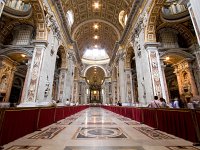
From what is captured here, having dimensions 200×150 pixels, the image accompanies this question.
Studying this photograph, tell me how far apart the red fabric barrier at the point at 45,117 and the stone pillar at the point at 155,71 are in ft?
20.6

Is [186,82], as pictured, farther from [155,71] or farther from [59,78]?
[59,78]

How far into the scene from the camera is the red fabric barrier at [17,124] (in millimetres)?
2807

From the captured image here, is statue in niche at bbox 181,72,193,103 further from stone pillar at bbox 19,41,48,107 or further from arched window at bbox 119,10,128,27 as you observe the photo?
stone pillar at bbox 19,41,48,107

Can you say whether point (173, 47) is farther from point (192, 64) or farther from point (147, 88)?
point (147, 88)

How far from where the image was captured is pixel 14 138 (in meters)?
3.13

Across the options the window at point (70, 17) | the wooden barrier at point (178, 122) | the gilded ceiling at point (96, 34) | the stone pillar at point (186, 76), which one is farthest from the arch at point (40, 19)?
the stone pillar at point (186, 76)

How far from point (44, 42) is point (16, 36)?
3799mm

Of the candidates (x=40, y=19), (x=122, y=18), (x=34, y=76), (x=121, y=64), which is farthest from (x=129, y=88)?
(x=40, y=19)

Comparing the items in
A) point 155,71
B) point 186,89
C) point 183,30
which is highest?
point 183,30

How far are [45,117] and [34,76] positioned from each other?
170 inches

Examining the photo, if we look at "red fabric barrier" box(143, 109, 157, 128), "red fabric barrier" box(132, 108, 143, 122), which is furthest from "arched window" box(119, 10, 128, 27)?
"red fabric barrier" box(143, 109, 157, 128)

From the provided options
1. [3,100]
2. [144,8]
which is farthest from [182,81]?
[3,100]

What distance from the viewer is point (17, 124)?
3285 mm

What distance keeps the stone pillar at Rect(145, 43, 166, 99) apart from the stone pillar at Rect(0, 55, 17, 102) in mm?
12033
